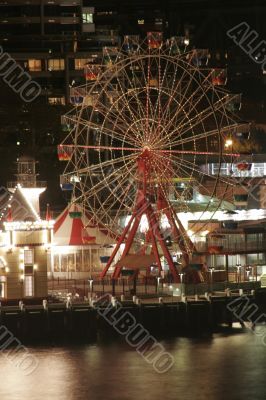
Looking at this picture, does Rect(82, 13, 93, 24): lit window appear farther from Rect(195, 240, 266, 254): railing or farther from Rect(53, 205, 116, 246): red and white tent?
Rect(195, 240, 266, 254): railing

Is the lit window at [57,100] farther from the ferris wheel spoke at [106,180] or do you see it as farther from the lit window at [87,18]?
the ferris wheel spoke at [106,180]

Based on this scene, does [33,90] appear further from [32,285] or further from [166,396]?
[166,396]

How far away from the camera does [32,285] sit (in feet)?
182

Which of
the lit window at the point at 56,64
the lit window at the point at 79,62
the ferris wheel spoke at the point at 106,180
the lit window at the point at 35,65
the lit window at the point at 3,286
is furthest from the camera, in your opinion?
the lit window at the point at 79,62

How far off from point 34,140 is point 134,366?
43.1 metres

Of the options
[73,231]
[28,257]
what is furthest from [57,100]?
[28,257]

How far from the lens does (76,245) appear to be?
6556 centimetres

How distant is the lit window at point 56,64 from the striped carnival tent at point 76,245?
45686 mm

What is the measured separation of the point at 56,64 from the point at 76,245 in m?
47.9

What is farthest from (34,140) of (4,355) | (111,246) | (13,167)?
(4,355)

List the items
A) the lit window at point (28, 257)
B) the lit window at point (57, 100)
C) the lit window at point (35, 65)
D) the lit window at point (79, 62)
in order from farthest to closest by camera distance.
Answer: the lit window at point (79, 62) < the lit window at point (35, 65) < the lit window at point (57, 100) < the lit window at point (28, 257)

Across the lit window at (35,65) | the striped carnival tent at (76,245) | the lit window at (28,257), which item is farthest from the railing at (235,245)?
the lit window at (35,65)

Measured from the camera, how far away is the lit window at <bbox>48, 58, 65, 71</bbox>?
363 feet

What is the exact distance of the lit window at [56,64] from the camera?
111 m
